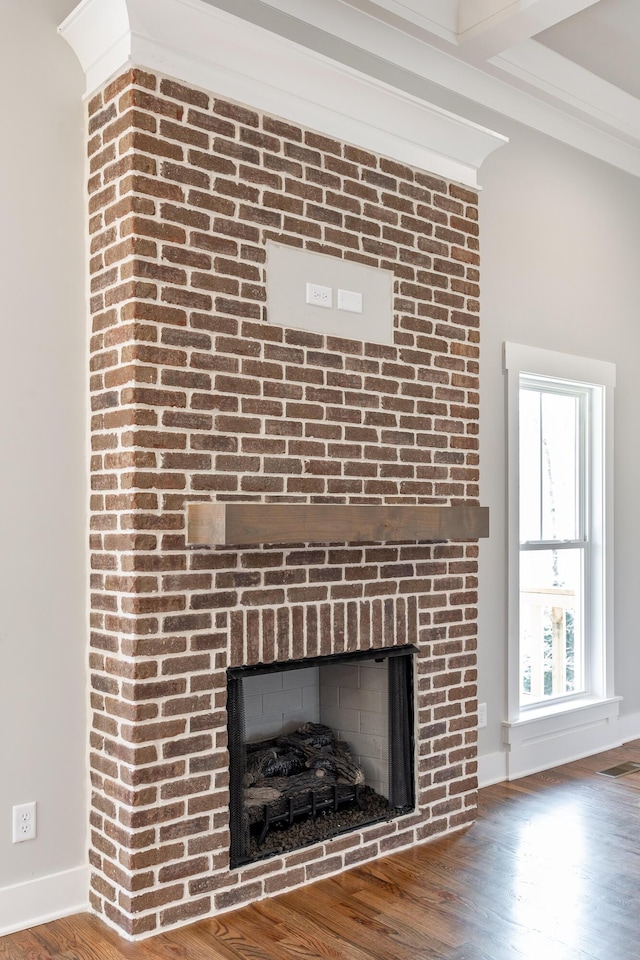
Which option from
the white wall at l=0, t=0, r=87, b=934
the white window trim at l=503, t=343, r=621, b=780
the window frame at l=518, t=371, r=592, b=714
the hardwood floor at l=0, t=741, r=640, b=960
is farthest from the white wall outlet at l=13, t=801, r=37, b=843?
the window frame at l=518, t=371, r=592, b=714

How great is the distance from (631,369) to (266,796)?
10.7 feet

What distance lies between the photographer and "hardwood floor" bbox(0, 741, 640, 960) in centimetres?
248

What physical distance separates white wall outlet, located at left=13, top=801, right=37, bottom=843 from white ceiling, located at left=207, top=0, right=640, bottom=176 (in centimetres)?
277

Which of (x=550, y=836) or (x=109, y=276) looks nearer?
(x=109, y=276)

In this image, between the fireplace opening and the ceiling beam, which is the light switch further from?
the ceiling beam

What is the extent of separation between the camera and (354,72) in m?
2.98

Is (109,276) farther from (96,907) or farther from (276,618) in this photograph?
(96,907)

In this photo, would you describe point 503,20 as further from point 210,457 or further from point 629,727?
point 629,727

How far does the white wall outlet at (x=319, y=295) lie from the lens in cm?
300

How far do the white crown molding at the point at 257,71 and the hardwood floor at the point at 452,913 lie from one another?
2615 mm

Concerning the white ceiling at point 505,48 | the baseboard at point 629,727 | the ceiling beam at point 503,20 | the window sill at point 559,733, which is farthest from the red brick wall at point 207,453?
the baseboard at point 629,727

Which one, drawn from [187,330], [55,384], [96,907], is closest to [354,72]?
[187,330]

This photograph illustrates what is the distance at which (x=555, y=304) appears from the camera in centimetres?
443

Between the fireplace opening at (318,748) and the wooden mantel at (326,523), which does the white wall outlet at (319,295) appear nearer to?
the wooden mantel at (326,523)
